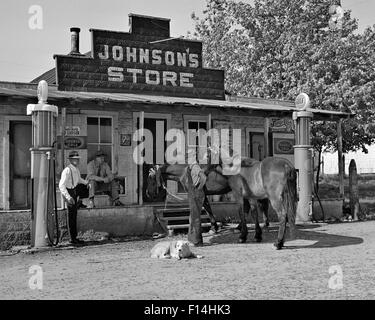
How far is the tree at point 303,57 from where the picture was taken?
21922 millimetres

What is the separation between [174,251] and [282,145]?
378 inches

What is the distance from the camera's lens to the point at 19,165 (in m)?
13.8

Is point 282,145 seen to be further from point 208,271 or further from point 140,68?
point 208,271

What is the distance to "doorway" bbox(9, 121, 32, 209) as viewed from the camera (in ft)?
45.0

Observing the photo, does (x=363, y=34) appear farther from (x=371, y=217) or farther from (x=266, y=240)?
(x=266, y=240)

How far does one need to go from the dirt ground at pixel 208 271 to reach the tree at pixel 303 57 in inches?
429

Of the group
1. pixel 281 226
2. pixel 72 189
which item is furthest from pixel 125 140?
pixel 281 226

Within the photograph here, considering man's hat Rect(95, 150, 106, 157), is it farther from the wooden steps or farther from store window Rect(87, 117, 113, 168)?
the wooden steps

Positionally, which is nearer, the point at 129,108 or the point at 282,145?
the point at 129,108

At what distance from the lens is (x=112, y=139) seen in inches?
600

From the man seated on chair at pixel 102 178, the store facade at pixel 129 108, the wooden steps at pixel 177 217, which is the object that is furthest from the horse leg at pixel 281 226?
the man seated on chair at pixel 102 178

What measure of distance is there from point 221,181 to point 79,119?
190 inches

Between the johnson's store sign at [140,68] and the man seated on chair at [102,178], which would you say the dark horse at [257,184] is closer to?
the man seated on chair at [102,178]
